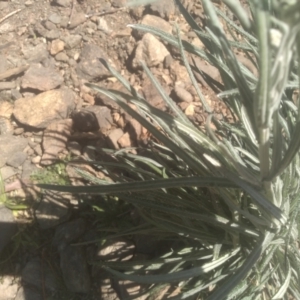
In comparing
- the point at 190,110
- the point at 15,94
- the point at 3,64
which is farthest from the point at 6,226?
the point at 190,110

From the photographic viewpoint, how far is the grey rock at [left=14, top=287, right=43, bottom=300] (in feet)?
4.90

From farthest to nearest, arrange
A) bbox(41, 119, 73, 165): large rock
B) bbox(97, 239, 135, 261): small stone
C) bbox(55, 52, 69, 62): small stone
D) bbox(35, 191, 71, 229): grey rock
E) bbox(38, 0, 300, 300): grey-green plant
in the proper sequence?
bbox(55, 52, 69, 62): small stone, bbox(41, 119, 73, 165): large rock, bbox(35, 191, 71, 229): grey rock, bbox(97, 239, 135, 261): small stone, bbox(38, 0, 300, 300): grey-green plant

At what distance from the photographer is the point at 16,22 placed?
192cm

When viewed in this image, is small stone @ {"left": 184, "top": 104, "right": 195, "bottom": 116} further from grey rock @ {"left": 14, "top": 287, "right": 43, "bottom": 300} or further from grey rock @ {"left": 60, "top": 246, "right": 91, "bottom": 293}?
grey rock @ {"left": 14, "top": 287, "right": 43, "bottom": 300}

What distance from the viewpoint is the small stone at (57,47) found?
1.85 metres

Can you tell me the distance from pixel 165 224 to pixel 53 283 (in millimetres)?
567

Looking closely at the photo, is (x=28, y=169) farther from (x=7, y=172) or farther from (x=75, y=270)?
(x=75, y=270)

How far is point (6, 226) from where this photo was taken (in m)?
1.55

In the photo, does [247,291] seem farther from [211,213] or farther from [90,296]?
[90,296]

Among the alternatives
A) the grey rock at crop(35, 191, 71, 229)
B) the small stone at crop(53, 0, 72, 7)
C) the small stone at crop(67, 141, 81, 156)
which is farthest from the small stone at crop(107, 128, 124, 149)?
the small stone at crop(53, 0, 72, 7)

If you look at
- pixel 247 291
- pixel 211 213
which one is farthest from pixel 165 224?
pixel 247 291

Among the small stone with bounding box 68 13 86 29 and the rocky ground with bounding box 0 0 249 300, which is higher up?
the small stone with bounding box 68 13 86 29

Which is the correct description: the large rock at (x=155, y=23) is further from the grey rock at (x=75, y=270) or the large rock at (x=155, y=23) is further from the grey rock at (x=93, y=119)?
the grey rock at (x=75, y=270)

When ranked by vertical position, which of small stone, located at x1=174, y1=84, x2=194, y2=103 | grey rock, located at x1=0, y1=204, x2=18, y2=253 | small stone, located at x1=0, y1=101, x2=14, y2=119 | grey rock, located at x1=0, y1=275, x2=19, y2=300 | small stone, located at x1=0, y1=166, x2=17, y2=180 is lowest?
grey rock, located at x1=0, y1=275, x2=19, y2=300
